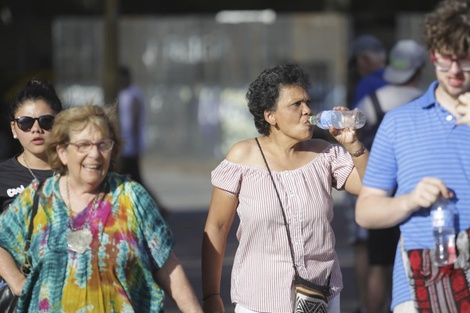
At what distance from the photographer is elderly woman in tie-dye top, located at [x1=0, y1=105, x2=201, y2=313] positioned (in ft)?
14.8

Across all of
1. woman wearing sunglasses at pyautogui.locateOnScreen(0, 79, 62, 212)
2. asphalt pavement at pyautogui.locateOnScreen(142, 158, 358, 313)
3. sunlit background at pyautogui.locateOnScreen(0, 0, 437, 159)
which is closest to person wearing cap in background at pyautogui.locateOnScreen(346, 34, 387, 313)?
asphalt pavement at pyautogui.locateOnScreen(142, 158, 358, 313)

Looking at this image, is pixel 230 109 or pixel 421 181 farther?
pixel 230 109

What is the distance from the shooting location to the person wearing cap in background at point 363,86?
8352 mm

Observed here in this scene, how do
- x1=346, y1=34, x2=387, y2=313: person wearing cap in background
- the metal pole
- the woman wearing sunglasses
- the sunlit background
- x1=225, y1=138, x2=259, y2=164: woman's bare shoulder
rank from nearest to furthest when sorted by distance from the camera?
x1=225, y1=138, x2=259, y2=164: woman's bare shoulder
the woman wearing sunglasses
x1=346, y1=34, x2=387, y2=313: person wearing cap in background
the metal pole
the sunlit background

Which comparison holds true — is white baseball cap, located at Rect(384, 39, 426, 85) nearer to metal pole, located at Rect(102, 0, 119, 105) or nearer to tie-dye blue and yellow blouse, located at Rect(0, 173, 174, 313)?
tie-dye blue and yellow blouse, located at Rect(0, 173, 174, 313)

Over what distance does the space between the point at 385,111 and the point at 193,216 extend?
8124mm

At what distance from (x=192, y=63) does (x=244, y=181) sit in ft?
57.9

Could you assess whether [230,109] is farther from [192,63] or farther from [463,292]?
[463,292]

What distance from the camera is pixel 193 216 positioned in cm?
1556

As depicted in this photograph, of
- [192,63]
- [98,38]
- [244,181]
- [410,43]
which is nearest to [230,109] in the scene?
[192,63]

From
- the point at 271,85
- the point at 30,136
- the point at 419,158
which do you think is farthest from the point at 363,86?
the point at 419,158

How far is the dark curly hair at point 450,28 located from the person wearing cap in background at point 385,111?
12.0 feet

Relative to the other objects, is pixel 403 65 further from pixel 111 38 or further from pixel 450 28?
pixel 111 38

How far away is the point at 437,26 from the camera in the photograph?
3.93 metres
